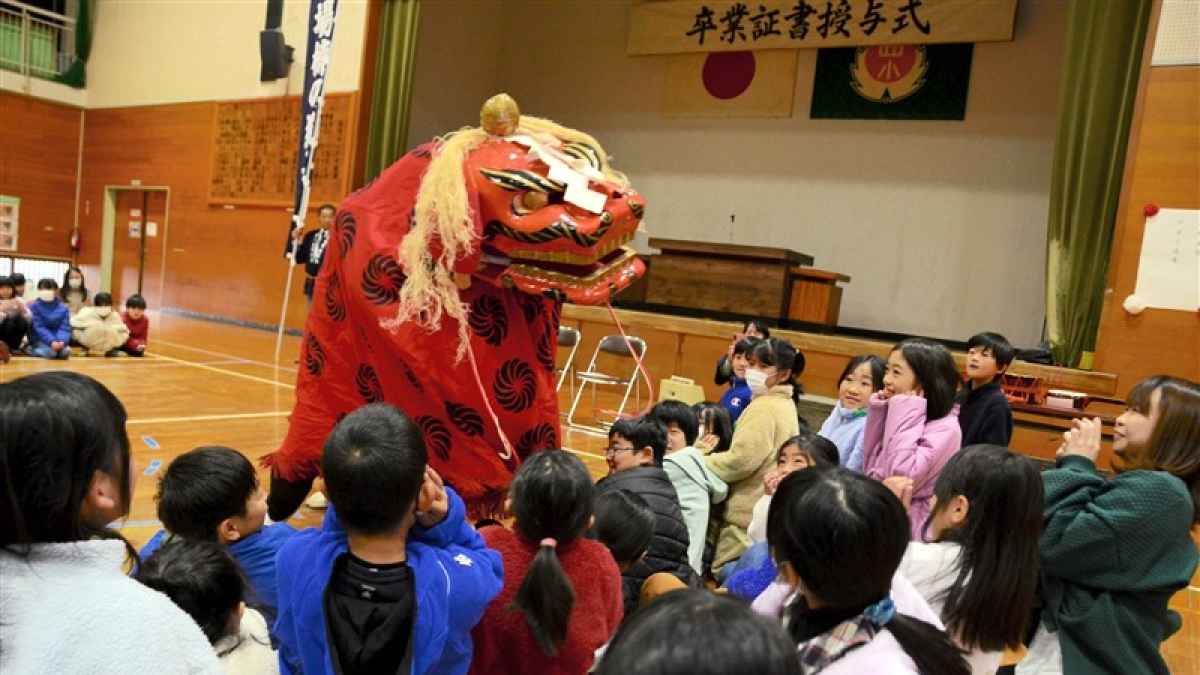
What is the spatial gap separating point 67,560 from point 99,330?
21.6ft

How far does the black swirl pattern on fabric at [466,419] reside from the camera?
2182mm

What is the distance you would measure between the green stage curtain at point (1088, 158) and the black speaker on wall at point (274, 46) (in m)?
7.60

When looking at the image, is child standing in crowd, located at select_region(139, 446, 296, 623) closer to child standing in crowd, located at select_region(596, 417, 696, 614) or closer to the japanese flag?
child standing in crowd, located at select_region(596, 417, 696, 614)

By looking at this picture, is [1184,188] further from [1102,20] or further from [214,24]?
A: [214,24]

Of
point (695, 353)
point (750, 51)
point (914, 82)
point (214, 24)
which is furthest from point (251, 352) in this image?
point (914, 82)

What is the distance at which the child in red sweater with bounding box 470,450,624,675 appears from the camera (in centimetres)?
139

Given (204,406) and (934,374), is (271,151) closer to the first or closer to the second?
(204,406)

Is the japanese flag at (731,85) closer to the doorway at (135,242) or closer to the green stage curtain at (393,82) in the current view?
the green stage curtain at (393,82)

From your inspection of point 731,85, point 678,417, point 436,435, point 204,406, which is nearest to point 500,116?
point 436,435

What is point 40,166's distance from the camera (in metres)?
11.2

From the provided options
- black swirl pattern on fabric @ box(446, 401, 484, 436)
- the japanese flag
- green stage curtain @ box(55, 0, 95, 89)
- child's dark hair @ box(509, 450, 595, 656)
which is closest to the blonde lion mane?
black swirl pattern on fabric @ box(446, 401, 484, 436)

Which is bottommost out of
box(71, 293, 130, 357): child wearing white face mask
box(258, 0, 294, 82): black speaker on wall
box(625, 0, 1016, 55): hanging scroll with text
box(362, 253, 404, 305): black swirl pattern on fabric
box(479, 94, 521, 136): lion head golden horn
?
box(71, 293, 130, 357): child wearing white face mask

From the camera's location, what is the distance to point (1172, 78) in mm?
5141

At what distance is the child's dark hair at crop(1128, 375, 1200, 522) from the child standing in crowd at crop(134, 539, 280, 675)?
1686 millimetres
